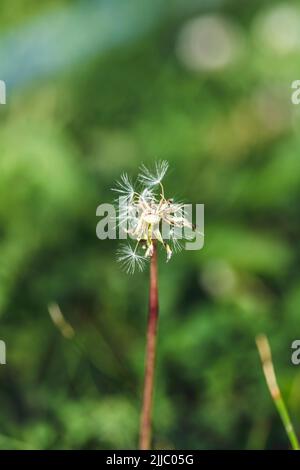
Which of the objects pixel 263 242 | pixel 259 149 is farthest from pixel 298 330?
pixel 259 149

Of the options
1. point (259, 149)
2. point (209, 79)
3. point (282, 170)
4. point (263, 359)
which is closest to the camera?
point (263, 359)

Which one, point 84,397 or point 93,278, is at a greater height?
point 93,278

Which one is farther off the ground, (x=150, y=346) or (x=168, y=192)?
(x=168, y=192)

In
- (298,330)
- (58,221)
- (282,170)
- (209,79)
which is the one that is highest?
(209,79)

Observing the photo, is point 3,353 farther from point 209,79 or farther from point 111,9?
point 111,9

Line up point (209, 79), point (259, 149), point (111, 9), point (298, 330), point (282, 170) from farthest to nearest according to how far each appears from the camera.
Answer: point (111, 9)
point (209, 79)
point (259, 149)
point (282, 170)
point (298, 330)

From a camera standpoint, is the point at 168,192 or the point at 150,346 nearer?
the point at 150,346

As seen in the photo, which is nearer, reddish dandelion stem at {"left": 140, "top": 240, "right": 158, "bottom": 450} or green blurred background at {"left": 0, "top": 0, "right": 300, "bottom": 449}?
reddish dandelion stem at {"left": 140, "top": 240, "right": 158, "bottom": 450}

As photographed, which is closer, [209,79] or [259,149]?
[259,149]
